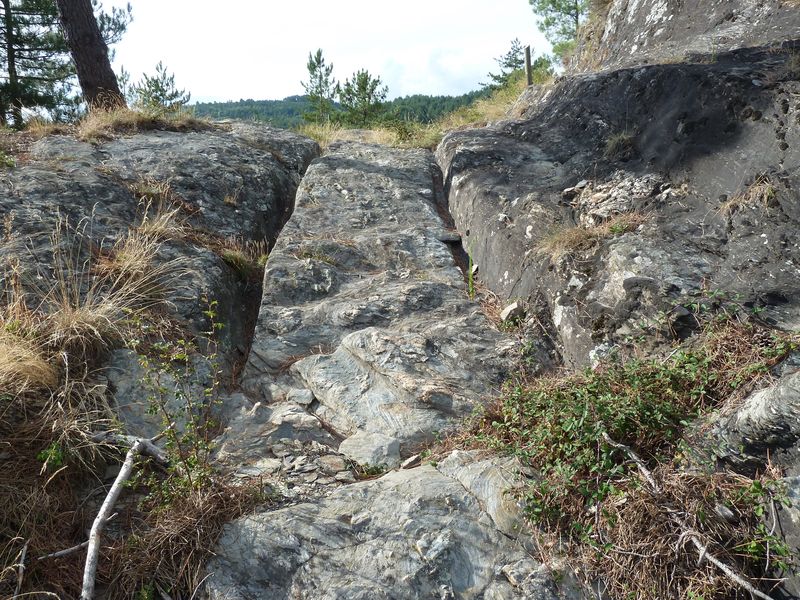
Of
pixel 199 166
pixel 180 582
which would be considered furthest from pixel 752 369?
pixel 199 166

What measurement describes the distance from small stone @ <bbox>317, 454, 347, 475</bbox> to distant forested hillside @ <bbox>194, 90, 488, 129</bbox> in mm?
7307

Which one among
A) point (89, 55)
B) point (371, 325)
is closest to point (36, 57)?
point (89, 55)

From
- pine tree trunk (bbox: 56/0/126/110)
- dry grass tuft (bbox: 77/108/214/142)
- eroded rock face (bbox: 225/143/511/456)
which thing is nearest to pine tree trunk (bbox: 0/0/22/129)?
pine tree trunk (bbox: 56/0/126/110)

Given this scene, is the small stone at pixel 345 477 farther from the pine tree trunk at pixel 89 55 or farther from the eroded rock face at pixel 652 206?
the pine tree trunk at pixel 89 55

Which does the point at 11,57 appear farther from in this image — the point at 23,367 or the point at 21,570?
the point at 21,570

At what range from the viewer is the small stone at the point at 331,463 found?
3.65 metres

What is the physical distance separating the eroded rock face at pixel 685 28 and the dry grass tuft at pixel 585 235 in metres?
2.98

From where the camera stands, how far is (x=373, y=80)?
2388 cm

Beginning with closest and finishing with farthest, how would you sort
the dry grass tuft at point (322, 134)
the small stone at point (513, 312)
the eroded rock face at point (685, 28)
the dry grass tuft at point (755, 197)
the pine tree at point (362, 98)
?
the dry grass tuft at point (755, 197), the small stone at point (513, 312), the eroded rock face at point (685, 28), the dry grass tuft at point (322, 134), the pine tree at point (362, 98)

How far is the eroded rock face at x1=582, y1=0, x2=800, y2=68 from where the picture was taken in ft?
22.0

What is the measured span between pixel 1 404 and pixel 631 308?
13.4 feet

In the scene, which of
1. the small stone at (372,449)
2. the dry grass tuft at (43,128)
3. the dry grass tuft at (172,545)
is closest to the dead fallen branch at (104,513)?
the dry grass tuft at (172,545)

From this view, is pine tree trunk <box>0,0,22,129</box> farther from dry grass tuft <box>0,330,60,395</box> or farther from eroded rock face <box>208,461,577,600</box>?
eroded rock face <box>208,461,577,600</box>

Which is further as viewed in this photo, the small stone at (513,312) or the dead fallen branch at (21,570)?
the small stone at (513,312)
